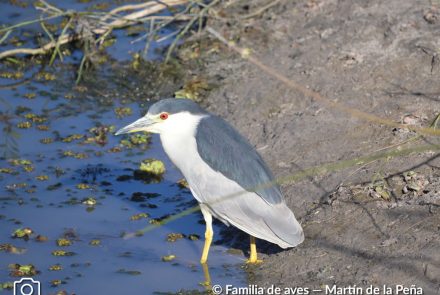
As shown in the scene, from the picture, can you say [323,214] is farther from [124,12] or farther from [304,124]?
[124,12]

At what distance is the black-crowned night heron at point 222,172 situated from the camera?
592cm

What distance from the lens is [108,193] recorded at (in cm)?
725

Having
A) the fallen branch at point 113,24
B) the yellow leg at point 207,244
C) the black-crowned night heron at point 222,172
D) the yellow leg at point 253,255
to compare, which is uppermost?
the fallen branch at point 113,24

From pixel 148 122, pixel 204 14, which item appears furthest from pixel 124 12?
pixel 148 122

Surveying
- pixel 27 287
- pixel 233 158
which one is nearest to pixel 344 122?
pixel 233 158

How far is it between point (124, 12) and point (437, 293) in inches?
243

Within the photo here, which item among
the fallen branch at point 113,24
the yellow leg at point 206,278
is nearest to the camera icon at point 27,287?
the yellow leg at point 206,278

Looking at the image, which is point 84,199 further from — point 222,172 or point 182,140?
point 222,172

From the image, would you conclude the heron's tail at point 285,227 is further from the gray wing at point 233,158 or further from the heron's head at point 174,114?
the heron's head at point 174,114

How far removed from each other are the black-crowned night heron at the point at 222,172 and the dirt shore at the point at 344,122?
0.97 feet

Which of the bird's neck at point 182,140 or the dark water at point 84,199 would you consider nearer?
the dark water at point 84,199

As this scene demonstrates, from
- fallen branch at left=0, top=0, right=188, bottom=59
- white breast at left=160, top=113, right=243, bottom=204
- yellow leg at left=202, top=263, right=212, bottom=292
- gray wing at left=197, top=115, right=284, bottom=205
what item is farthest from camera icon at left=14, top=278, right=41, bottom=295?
fallen branch at left=0, top=0, right=188, bottom=59

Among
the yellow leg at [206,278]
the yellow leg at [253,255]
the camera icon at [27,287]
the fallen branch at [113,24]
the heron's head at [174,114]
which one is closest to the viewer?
the camera icon at [27,287]

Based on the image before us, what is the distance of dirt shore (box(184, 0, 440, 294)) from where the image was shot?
574 centimetres
